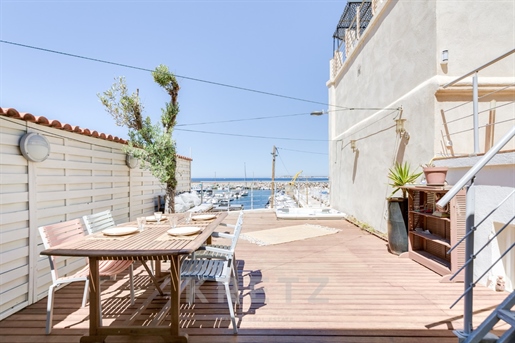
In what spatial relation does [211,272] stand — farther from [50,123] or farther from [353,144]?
[353,144]

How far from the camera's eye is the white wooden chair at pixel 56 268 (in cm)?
198

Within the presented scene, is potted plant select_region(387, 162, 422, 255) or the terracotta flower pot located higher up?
the terracotta flower pot

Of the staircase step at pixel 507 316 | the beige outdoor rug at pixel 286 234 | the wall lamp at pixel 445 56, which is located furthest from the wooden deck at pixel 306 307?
the wall lamp at pixel 445 56

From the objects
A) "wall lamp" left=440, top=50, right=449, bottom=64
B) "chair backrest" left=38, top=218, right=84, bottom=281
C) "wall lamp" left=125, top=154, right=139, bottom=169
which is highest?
"wall lamp" left=440, top=50, right=449, bottom=64

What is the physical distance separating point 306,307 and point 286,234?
10.00 ft

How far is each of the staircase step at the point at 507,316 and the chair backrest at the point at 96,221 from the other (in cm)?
336

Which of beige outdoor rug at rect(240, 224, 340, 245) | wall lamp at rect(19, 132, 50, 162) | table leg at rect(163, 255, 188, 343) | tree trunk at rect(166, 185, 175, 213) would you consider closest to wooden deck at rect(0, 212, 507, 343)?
table leg at rect(163, 255, 188, 343)

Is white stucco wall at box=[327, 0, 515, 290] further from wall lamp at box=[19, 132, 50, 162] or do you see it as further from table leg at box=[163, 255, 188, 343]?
wall lamp at box=[19, 132, 50, 162]

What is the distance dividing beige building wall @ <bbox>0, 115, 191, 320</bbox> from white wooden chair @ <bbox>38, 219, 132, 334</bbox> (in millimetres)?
346

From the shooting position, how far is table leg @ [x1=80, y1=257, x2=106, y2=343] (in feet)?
5.84

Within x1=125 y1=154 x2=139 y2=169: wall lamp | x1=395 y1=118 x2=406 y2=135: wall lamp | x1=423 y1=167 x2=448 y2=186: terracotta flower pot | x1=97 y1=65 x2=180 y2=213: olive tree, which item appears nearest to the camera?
x1=423 y1=167 x2=448 y2=186: terracotta flower pot

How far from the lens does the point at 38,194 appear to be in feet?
8.18

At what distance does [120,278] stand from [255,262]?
5.82ft

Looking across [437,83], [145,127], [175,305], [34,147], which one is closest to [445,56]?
[437,83]
